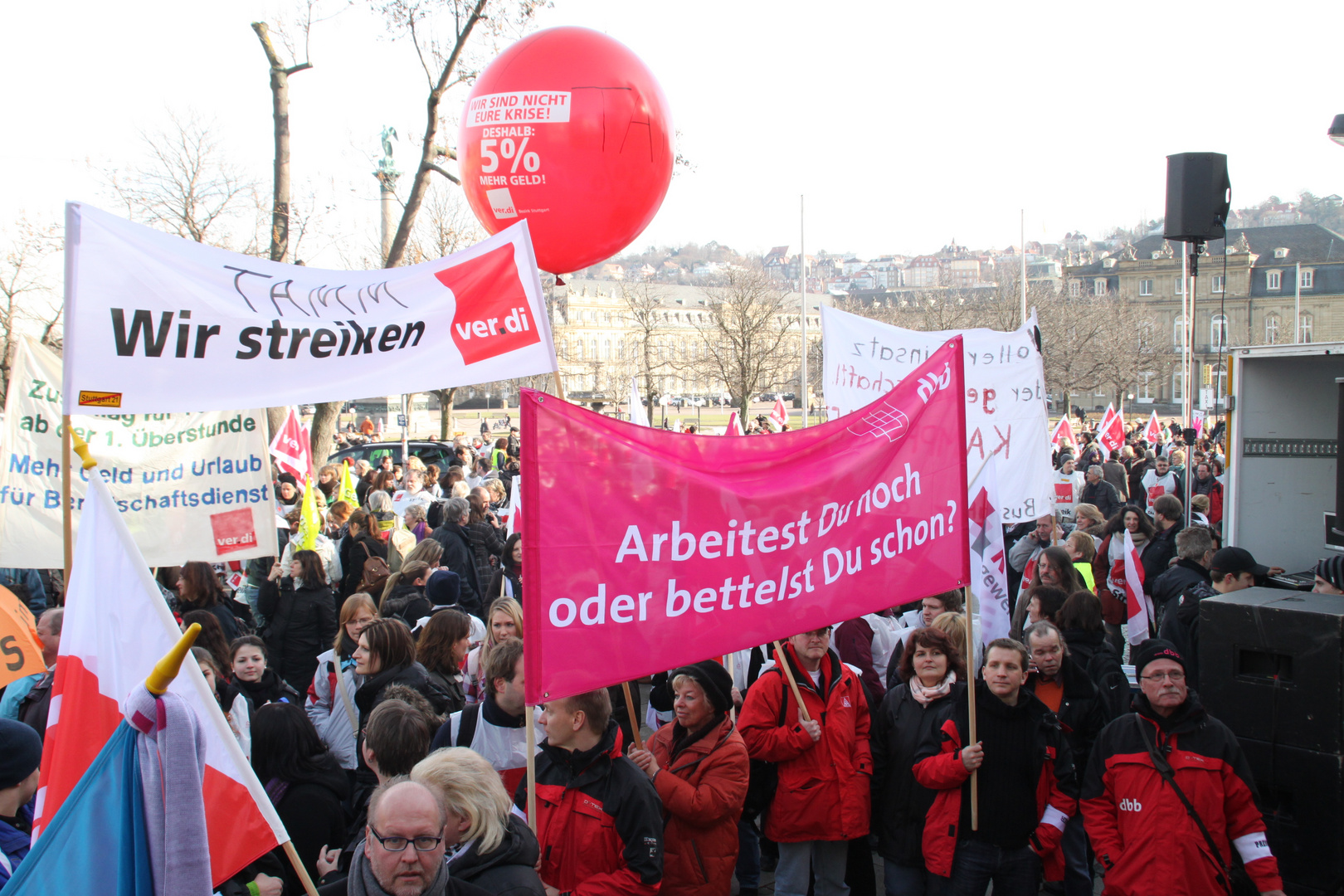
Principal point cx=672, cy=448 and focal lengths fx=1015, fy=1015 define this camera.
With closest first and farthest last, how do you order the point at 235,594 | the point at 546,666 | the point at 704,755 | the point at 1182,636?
the point at 546,666
the point at 704,755
the point at 1182,636
the point at 235,594

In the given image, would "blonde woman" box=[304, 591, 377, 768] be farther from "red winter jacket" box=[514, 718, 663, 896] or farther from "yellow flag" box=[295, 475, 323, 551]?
"yellow flag" box=[295, 475, 323, 551]

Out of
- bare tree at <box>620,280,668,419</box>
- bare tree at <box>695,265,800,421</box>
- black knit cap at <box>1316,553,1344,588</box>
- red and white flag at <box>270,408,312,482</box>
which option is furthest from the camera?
bare tree at <box>620,280,668,419</box>

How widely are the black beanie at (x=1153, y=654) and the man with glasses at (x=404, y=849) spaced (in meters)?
2.89

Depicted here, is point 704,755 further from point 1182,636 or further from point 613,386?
point 613,386

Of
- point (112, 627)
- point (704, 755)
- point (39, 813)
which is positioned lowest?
point (704, 755)

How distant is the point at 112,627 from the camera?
3016mm

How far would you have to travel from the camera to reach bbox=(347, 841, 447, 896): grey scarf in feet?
8.68

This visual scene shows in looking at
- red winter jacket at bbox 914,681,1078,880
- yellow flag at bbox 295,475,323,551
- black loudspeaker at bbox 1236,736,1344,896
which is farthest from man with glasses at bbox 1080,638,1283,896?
yellow flag at bbox 295,475,323,551

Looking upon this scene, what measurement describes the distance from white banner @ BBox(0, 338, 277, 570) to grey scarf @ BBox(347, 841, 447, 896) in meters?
4.42

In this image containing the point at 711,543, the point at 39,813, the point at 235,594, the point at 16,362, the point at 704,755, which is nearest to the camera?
the point at 39,813

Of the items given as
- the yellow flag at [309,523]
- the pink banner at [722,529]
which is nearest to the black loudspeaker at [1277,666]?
the pink banner at [722,529]

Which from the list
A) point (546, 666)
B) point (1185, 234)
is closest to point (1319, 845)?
point (546, 666)

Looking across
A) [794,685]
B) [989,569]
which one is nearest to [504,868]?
[794,685]

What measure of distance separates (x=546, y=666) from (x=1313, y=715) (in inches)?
126
